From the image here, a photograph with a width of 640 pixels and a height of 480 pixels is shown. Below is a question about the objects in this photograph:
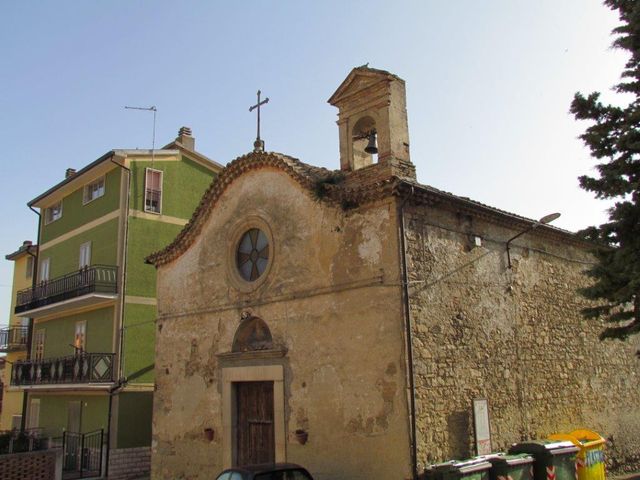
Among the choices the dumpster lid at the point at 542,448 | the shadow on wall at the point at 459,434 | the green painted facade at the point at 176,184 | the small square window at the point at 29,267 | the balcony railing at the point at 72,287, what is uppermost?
the green painted facade at the point at 176,184

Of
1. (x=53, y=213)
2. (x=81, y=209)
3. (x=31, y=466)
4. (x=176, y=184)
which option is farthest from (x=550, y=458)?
(x=53, y=213)

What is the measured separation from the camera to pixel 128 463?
17.8m

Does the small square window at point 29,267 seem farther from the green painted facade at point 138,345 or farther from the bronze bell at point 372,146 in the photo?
the bronze bell at point 372,146

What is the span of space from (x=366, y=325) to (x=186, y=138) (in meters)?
14.9

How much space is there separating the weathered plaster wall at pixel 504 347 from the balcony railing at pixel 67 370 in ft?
37.2

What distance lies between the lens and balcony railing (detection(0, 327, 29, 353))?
26781 millimetres

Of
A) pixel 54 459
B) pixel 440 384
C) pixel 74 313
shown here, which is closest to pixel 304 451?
pixel 440 384

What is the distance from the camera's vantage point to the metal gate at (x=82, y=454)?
57.9 ft

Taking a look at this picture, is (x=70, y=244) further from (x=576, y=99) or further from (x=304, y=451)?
(x=576, y=99)

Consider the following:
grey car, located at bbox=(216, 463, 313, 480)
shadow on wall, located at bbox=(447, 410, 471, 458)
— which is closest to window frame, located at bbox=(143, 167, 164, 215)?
grey car, located at bbox=(216, 463, 313, 480)

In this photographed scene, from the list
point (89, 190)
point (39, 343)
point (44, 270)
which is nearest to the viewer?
point (89, 190)

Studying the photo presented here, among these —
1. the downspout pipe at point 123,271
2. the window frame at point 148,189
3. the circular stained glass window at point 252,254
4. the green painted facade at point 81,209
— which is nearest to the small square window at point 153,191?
the window frame at point 148,189

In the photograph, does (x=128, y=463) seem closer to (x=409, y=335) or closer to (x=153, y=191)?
(x=153, y=191)

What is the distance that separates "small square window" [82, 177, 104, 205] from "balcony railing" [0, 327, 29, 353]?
8.04 metres
